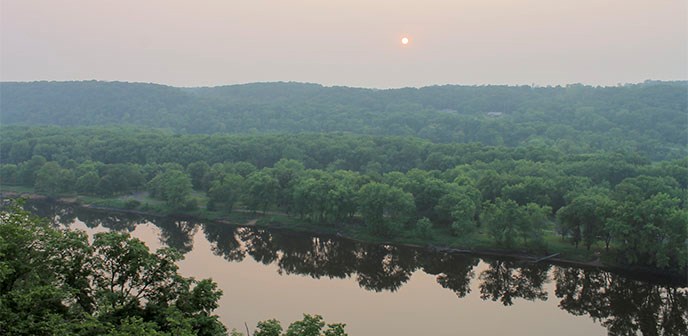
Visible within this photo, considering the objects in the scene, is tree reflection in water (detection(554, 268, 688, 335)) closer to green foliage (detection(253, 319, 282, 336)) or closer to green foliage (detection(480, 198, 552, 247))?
green foliage (detection(480, 198, 552, 247))

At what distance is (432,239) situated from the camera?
4541 cm

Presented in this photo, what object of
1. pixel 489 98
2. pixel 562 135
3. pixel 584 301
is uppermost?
pixel 489 98

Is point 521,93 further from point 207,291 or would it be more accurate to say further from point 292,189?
point 207,291

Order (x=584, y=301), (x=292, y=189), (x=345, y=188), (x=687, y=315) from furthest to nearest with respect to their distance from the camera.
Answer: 1. (x=292, y=189)
2. (x=345, y=188)
3. (x=584, y=301)
4. (x=687, y=315)

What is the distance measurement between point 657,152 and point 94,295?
9575 cm

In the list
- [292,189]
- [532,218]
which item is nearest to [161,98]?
[292,189]

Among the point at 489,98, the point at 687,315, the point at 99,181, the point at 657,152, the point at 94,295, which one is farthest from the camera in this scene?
the point at 489,98

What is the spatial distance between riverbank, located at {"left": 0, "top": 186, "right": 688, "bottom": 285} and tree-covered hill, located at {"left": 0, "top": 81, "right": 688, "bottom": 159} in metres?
51.7

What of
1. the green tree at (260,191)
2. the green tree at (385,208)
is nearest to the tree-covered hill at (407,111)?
the green tree at (385,208)

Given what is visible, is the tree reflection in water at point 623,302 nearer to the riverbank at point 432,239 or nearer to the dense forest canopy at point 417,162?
the riverbank at point 432,239

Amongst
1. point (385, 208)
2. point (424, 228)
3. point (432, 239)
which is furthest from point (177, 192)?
point (432, 239)

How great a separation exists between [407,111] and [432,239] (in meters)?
101

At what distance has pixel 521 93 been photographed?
15825cm

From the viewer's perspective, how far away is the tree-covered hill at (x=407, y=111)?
10494 centimetres
